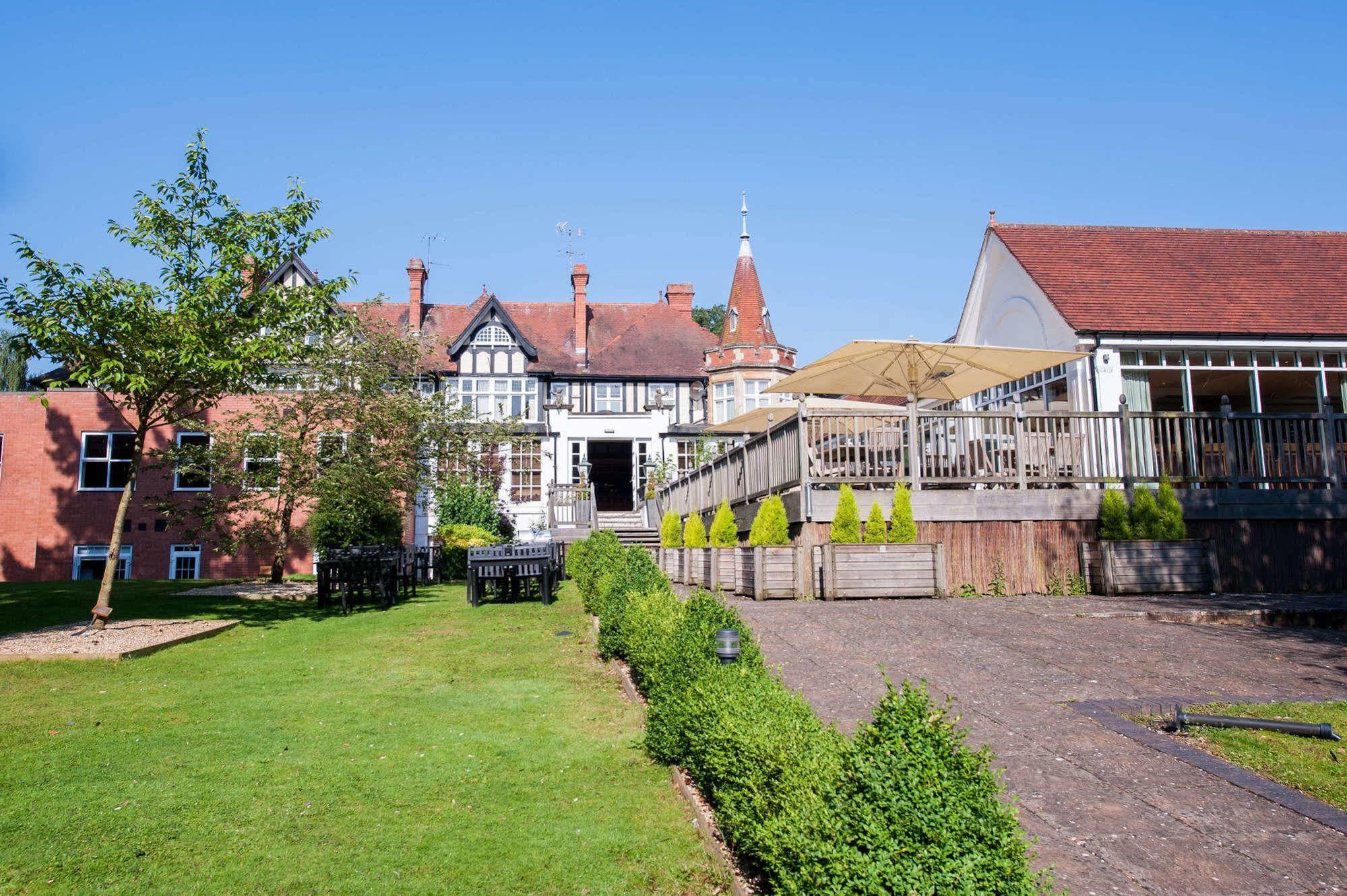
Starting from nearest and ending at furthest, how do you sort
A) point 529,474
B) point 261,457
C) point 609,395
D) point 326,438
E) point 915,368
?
point 915,368
point 261,457
point 326,438
point 529,474
point 609,395

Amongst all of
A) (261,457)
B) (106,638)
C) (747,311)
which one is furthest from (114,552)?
(747,311)

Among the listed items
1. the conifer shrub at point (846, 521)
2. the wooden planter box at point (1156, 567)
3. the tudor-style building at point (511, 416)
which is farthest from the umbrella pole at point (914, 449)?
the tudor-style building at point (511, 416)

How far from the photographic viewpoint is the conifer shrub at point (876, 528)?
1154cm

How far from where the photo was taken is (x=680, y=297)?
42344 millimetres

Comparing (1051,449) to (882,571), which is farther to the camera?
(1051,449)

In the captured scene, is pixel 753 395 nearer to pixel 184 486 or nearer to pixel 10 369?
pixel 184 486

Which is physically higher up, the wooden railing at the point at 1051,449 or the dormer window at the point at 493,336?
the dormer window at the point at 493,336

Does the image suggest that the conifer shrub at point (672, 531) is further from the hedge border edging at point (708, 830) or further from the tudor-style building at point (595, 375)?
the hedge border edging at point (708, 830)

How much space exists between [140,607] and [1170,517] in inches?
566

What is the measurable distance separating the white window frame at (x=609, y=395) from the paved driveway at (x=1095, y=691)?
2722 centimetres

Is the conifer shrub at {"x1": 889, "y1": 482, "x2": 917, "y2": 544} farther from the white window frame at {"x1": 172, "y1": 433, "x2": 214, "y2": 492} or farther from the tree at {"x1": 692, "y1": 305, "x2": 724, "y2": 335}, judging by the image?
the tree at {"x1": 692, "y1": 305, "x2": 724, "y2": 335}

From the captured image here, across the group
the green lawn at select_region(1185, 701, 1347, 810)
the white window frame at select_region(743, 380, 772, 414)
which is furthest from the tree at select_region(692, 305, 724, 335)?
the green lawn at select_region(1185, 701, 1347, 810)

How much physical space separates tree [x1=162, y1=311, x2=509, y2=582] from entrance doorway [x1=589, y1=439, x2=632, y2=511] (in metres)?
15.2

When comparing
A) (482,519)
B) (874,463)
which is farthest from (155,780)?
(482,519)
